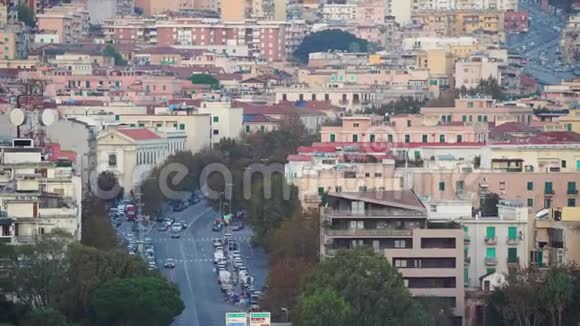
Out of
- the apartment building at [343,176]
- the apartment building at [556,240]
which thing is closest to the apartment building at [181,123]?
the apartment building at [343,176]

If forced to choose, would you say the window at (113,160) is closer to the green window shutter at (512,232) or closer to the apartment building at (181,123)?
the apartment building at (181,123)

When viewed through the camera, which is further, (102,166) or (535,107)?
(535,107)

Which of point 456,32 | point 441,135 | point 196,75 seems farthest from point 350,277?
point 456,32

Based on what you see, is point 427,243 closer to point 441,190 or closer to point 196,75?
point 441,190

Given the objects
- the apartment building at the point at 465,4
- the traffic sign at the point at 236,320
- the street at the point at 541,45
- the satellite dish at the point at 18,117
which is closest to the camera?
the traffic sign at the point at 236,320

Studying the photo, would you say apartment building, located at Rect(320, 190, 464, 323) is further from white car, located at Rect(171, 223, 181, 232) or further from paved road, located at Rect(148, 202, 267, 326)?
white car, located at Rect(171, 223, 181, 232)

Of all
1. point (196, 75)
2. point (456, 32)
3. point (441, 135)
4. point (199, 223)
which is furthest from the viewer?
point (456, 32)

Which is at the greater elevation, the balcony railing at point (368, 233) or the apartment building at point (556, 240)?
the balcony railing at point (368, 233)
